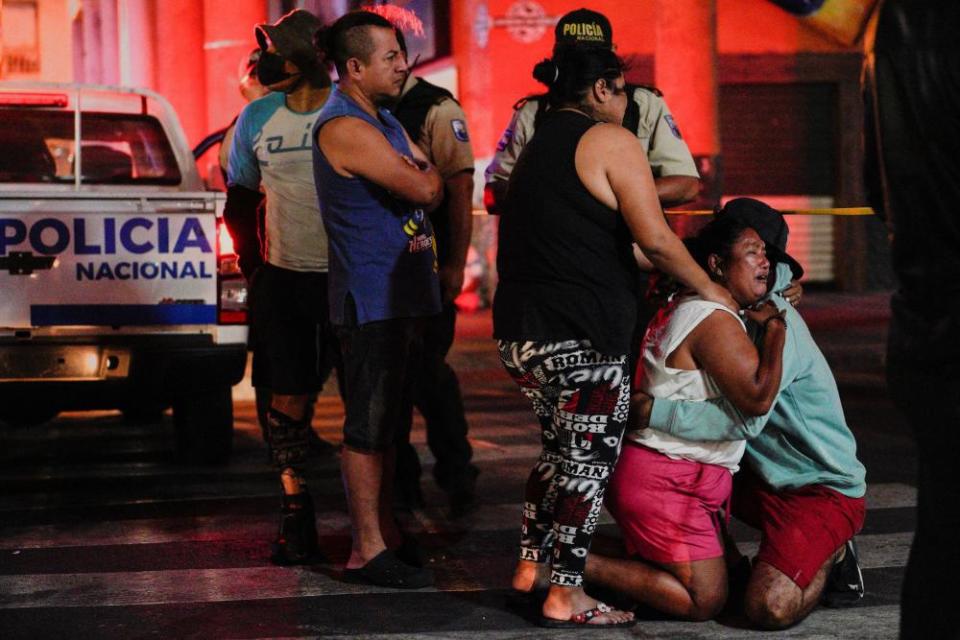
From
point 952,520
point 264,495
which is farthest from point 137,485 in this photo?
point 952,520

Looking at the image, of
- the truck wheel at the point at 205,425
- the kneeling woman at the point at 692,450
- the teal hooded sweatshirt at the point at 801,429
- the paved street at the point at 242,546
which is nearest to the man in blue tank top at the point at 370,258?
the paved street at the point at 242,546

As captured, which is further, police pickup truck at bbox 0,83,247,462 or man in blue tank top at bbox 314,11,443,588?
police pickup truck at bbox 0,83,247,462

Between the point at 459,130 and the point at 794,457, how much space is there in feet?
6.93

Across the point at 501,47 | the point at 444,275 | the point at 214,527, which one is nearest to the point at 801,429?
the point at 444,275

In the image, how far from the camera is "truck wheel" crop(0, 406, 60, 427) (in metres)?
7.58

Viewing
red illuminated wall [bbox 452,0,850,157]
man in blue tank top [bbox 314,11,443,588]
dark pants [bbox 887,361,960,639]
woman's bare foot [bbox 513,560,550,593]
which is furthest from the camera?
red illuminated wall [bbox 452,0,850,157]

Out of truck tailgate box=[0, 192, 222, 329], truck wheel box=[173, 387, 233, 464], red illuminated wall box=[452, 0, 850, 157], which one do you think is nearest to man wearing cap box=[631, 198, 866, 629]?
truck tailgate box=[0, 192, 222, 329]

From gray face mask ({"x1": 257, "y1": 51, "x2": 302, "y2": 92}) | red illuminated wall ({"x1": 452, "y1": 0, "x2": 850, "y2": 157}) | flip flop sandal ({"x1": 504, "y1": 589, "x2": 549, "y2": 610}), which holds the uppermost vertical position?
red illuminated wall ({"x1": 452, "y1": 0, "x2": 850, "y2": 157})

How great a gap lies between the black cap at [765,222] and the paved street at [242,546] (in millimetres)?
1145

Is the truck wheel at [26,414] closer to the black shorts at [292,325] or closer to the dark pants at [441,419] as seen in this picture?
the dark pants at [441,419]

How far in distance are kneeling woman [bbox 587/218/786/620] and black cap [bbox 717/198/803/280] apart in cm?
3

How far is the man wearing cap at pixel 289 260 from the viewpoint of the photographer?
5590 millimetres

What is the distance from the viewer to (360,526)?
5.15m

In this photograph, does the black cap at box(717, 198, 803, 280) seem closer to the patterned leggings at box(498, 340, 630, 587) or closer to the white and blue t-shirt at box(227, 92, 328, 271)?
the patterned leggings at box(498, 340, 630, 587)
